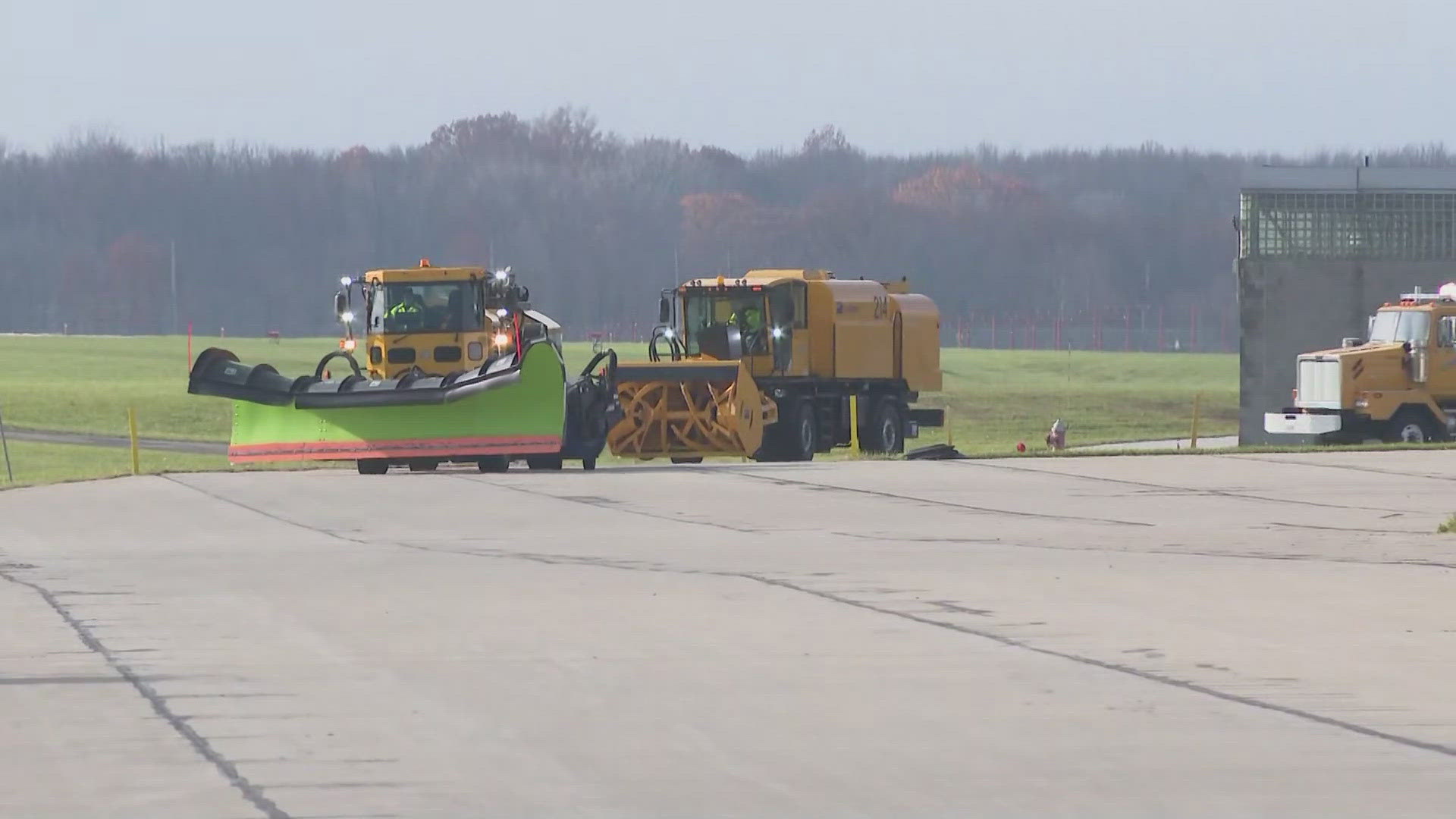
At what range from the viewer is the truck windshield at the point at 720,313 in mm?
34688

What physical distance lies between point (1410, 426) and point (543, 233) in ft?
480

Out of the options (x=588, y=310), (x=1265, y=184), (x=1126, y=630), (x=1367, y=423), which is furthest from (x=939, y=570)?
(x=588, y=310)

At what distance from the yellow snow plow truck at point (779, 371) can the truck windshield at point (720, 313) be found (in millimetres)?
16

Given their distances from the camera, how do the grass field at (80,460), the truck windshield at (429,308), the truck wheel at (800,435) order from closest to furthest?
1. the truck windshield at (429,308)
2. the truck wheel at (800,435)
3. the grass field at (80,460)

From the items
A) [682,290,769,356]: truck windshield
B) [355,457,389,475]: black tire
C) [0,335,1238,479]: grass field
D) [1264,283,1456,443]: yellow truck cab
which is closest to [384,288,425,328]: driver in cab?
[355,457,389,475]: black tire

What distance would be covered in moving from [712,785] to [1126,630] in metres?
4.86

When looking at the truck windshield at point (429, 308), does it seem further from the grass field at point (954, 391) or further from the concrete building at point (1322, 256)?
the concrete building at point (1322, 256)

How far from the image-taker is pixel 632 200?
189 meters

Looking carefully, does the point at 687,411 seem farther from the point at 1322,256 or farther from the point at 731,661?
the point at 1322,256

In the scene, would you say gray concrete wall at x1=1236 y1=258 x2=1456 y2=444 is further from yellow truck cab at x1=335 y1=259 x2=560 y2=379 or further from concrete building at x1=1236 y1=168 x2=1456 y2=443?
yellow truck cab at x1=335 y1=259 x2=560 y2=379

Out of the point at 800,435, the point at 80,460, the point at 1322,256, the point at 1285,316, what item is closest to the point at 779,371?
the point at 800,435

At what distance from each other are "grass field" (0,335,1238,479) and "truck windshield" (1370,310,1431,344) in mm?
10595

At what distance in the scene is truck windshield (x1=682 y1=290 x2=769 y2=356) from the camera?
34.7 meters

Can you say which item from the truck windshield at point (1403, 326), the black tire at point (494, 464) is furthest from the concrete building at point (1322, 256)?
the black tire at point (494, 464)
